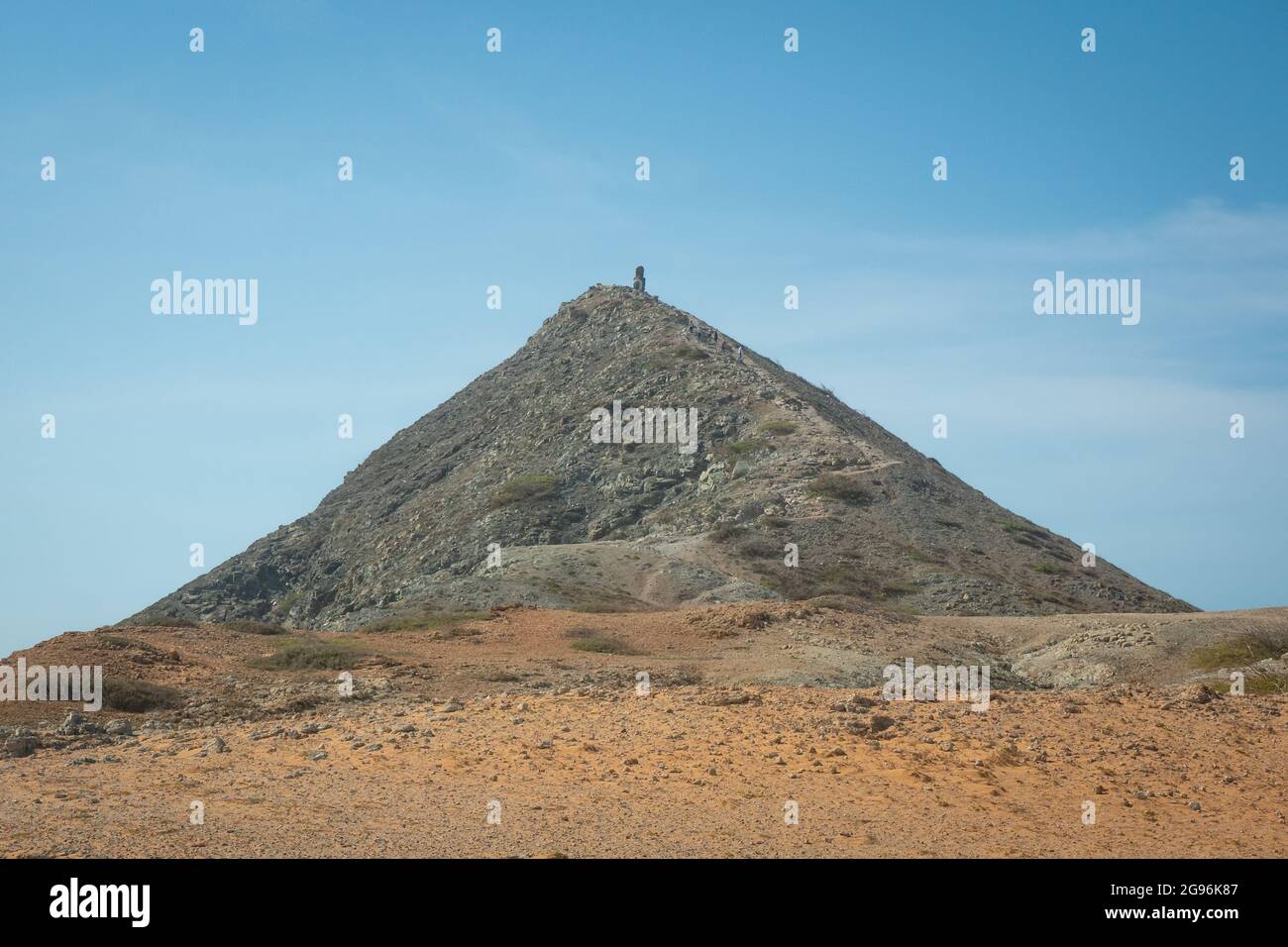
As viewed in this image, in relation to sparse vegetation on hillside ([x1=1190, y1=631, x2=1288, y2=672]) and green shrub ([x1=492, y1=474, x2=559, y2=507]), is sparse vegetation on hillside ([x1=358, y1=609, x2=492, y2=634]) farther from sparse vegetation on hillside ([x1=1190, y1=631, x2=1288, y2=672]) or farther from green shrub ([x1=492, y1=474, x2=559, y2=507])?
green shrub ([x1=492, y1=474, x2=559, y2=507])

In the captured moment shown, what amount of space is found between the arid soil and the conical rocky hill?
18684 mm

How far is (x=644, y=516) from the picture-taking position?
56781 mm

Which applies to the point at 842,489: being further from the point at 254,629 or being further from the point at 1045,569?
the point at 254,629

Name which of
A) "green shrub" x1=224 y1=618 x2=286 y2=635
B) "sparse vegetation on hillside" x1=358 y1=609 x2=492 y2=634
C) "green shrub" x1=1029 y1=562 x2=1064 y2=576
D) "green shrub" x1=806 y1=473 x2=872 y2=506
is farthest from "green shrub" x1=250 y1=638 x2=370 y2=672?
"green shrub" x1=1029 y1=562 x2=1064 y2=576

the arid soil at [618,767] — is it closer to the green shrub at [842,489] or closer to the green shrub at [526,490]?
the green shrub at [842,489]

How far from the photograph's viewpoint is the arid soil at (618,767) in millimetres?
11805

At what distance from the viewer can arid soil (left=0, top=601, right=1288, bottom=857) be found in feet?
38.7

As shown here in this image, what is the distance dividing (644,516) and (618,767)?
1662 inches

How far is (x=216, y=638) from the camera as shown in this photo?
2794cm

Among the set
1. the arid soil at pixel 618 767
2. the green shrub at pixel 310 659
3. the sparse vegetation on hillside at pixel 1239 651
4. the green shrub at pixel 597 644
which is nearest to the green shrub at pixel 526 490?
the green shrub at pixel 597 644

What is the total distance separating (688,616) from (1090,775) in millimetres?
18016

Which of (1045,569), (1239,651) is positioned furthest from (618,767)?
(1045,569)
